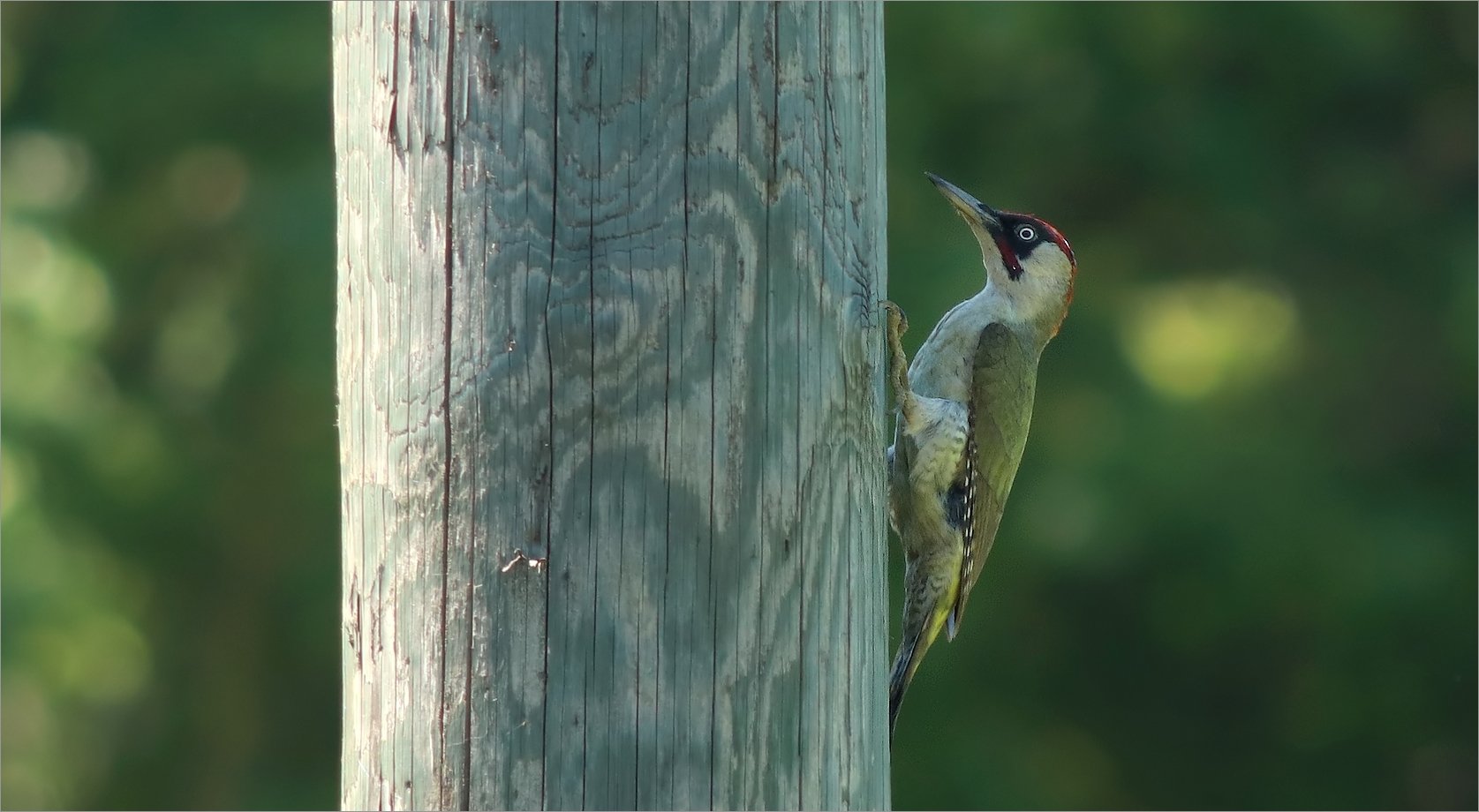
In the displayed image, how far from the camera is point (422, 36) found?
2.22 metres

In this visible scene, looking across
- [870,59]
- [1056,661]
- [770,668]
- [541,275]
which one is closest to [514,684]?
[770,668]

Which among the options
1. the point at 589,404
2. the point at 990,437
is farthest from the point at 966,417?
the point at 589,404

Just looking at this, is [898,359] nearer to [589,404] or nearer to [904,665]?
[904,665]

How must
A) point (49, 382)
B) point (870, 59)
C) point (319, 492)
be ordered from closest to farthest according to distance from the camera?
1. point (870, 59)
2. point (49, 382)
3. point (319, 492)

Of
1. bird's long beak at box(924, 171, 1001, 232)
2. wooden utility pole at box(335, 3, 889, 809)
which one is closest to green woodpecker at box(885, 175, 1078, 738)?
bird's long beak at box(924, 171, 1001, 232)

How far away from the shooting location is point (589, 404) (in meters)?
2.17

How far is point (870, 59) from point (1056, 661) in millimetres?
7571

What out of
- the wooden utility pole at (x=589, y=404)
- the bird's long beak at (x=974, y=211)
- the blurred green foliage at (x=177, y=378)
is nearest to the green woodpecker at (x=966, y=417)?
the bird's long beak at (x=974, y=211)

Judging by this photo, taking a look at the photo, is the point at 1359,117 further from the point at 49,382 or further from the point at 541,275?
the point at 541,275

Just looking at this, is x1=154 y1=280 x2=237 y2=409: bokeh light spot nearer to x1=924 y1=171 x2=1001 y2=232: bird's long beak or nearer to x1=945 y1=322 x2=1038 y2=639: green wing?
x1=924 y1=171 x2=1001 y2=232: bird's long beak

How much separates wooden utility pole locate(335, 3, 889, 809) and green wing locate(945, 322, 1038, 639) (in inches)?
81.3

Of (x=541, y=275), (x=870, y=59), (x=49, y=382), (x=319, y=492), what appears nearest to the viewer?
(x=541, y=275)

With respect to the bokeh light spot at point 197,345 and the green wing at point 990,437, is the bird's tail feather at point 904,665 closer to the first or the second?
the green wing at point 990,437

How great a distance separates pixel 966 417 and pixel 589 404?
2.33m
